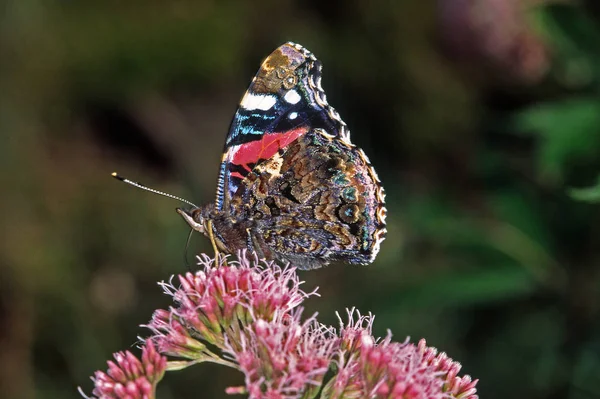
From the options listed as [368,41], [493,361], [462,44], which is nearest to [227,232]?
[493,361]

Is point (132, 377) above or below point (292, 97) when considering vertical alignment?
below

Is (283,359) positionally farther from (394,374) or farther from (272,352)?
(394,374)

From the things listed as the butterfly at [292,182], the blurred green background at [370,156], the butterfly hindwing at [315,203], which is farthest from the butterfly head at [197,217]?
the blurred green background at [370,156]

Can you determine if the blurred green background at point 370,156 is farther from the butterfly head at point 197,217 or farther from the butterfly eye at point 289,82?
the butterfly head at point 197,217

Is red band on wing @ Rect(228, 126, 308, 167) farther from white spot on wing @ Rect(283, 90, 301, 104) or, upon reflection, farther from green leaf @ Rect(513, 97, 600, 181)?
green leaf @ Rect(513, 97, 600, 181)

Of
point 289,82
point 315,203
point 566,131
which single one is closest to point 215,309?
point 315,203

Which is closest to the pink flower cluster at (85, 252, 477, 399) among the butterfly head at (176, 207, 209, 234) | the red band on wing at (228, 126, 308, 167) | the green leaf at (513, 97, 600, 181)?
the butterfly head at (176, 207, 209, 234)
